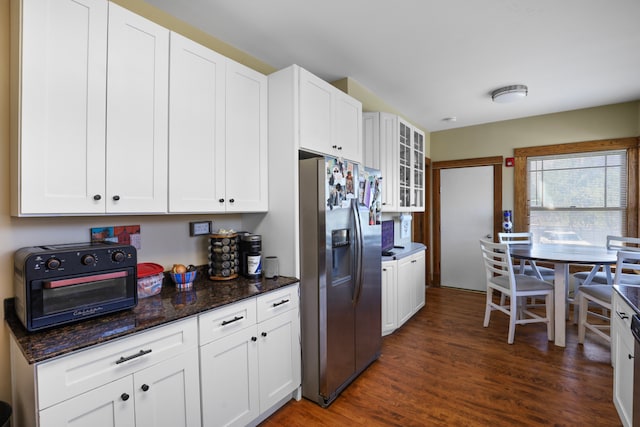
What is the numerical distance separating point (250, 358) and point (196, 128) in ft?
4.67

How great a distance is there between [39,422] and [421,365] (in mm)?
2504

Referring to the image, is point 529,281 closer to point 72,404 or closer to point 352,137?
point 352,137

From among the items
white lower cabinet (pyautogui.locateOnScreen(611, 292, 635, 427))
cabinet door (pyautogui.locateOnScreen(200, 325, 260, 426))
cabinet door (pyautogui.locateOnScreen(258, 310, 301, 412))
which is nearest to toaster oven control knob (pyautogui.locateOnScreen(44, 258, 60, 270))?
cabinet door (pyautogui.locateOnScreen(200, 325, 260, 426))

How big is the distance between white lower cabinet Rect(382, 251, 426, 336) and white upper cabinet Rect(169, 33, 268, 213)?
1.63m

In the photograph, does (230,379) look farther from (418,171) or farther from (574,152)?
(574,152)

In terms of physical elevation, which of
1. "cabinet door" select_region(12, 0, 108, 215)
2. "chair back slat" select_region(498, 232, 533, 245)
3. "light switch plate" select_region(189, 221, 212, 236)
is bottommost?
"chair back slat" select_region(498, 232, 533, 245)

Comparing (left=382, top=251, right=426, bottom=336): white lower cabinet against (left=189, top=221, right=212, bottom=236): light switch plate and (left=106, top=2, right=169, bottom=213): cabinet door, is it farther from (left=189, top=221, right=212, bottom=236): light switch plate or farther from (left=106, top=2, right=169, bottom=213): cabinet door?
(left=106, top=2, right=169, bottom=213): cabinet door

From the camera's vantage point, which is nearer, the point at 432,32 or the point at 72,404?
the point at 72,404

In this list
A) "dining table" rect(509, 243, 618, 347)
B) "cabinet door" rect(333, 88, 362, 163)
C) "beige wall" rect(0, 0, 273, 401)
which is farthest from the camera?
"dining table" rect(509, 243, 618, 347)

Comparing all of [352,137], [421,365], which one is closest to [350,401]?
[421,365]

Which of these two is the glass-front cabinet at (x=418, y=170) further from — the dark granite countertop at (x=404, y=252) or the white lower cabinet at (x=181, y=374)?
the white lower cabinet at (x=181, y=374)

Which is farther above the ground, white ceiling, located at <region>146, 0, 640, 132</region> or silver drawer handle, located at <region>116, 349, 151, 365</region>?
white ceiling, located at <region>146, 0, 640, 132</region>

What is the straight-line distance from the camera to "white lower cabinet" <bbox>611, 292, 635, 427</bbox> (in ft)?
5.04

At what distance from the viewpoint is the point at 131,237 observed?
1847mm
